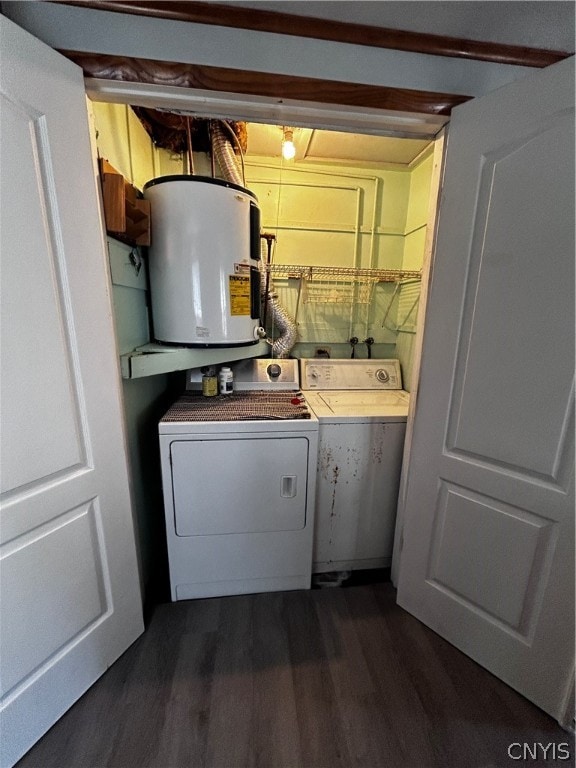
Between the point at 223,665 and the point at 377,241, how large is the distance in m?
2.62

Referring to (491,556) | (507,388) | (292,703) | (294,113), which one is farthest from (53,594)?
(294,113)

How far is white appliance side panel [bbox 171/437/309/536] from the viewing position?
135 centimetres

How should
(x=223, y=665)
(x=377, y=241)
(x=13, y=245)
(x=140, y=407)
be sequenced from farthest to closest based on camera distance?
1. (x=377, y=241)
2. (x=140, y=407)
3. (x=223, y=665)
4. (x=13, y=245)

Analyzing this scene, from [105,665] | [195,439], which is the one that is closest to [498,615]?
[195,439]

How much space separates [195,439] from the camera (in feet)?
4.36

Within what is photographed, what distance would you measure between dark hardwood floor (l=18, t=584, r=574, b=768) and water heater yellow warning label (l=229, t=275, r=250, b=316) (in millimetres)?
1514

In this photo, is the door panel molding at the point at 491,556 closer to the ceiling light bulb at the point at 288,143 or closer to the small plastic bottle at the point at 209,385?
the small plastic bottle at the point at 209,385

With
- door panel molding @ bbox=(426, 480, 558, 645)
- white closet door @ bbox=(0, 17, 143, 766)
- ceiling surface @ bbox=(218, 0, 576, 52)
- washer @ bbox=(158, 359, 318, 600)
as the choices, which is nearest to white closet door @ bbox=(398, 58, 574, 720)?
door panel molding @ bbox=(426, 480, 558, 645)

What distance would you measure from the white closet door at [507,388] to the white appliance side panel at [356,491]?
0.25 metres

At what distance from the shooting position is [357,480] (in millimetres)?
1557

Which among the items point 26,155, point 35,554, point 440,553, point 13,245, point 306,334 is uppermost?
point 26,155

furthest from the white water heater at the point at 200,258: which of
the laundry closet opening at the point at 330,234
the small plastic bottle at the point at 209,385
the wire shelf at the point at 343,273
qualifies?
the wire shelf at the point at 343,273

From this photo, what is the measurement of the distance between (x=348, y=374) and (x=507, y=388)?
1.10m

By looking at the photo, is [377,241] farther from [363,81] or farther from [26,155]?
[26,155]
